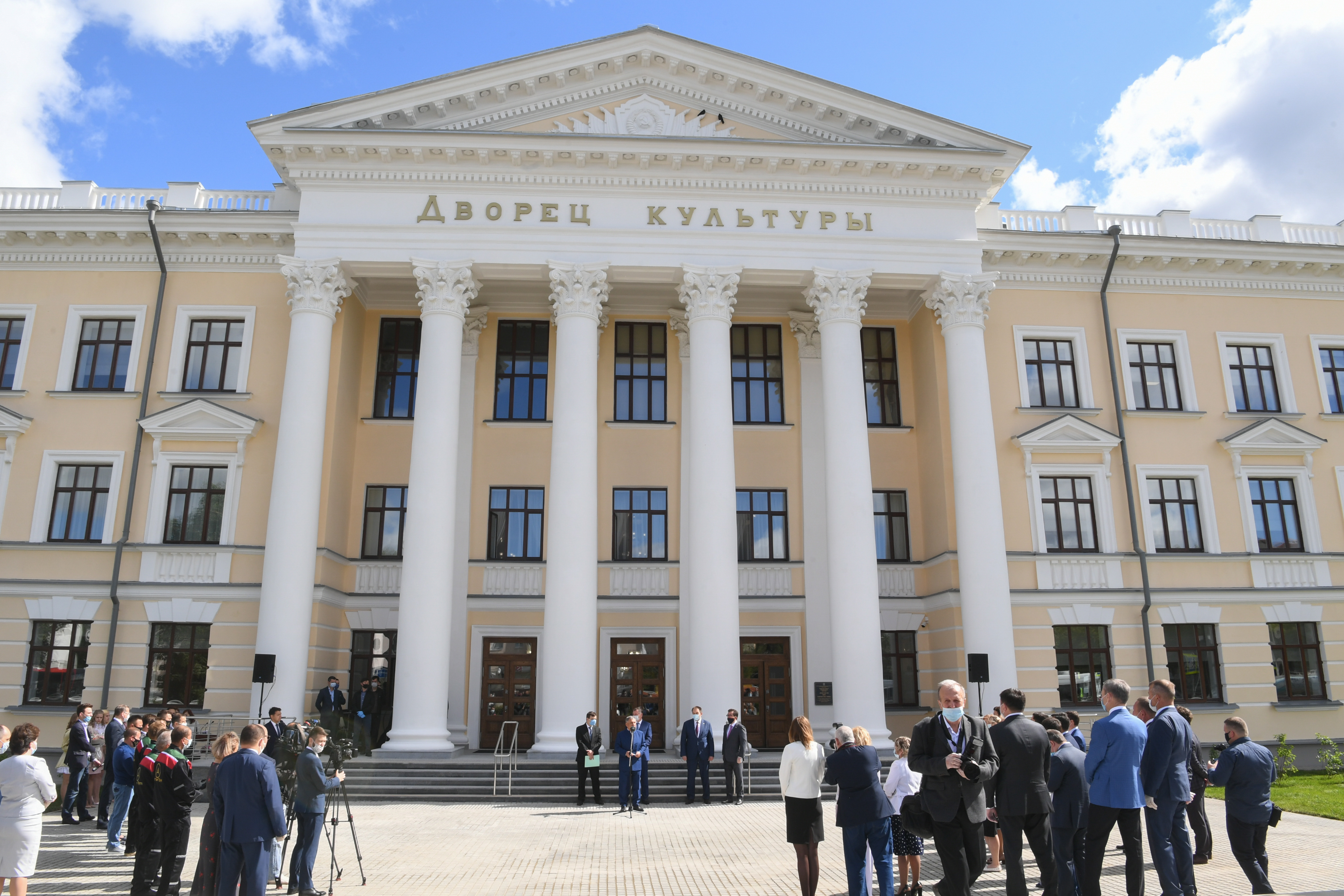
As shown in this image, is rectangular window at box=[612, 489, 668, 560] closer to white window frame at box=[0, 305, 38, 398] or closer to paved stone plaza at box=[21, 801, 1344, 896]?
paved stone plaza at box=[21, 801, 1344, 896]

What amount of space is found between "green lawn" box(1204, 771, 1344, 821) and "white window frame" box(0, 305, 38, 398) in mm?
27353

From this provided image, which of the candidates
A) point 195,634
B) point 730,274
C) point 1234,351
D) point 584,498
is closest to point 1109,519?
point 1234,351

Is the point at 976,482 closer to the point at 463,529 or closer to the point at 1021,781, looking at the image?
the point at 463,529

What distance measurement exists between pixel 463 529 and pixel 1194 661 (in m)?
18.3

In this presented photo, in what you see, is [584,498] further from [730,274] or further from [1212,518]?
[1212,518]

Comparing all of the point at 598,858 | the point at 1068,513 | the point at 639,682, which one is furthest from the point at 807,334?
the point at 598,858

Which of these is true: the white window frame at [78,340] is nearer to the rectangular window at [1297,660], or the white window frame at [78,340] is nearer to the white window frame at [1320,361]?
the rectangular window at [1297,660]

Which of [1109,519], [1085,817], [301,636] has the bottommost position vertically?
[1085,817]

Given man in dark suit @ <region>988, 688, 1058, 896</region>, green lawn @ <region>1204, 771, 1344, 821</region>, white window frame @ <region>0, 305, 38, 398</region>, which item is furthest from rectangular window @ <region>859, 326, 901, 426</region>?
white window frame @ <region>0, 305, 38, 398</region>

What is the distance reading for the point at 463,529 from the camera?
23703 millimetres

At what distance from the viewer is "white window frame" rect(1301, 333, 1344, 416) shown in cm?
2464

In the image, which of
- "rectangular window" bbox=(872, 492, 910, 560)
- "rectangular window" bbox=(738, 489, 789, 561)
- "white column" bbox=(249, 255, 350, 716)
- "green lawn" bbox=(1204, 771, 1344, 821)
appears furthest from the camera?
"rectangular window" bbox=(872, 492, 910, 560)

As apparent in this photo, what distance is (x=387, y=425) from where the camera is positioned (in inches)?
957

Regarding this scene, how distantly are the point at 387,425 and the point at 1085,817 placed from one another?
1980 centimetres
